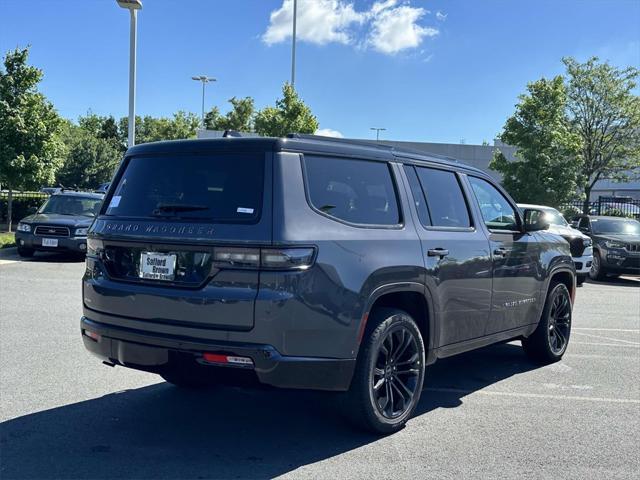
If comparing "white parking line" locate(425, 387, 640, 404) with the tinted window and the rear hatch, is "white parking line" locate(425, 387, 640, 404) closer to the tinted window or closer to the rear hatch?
the rear hatch

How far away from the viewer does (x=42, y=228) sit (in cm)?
1427

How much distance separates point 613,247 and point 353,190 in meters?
13.1

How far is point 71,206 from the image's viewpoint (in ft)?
51.2

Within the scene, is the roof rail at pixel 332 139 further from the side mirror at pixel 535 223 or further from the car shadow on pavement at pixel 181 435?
the side mirror at pixel 535 223

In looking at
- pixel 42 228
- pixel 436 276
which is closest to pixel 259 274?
pixel 436 276

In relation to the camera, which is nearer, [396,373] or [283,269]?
[283,269]

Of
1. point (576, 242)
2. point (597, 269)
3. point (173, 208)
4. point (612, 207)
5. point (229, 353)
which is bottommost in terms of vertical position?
point (597, 269)

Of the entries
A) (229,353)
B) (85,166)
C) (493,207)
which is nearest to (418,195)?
(493,207)

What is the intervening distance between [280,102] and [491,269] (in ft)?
79.0

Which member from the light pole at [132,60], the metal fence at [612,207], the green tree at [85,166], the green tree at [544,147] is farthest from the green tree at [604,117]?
the green tree at [85,166]

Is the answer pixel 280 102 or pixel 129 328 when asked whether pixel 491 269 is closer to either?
pixel 129 328

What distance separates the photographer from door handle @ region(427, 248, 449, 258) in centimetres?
454

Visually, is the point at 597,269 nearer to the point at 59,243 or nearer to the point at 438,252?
the point at 438,252

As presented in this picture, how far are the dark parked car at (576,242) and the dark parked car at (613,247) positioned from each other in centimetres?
107
